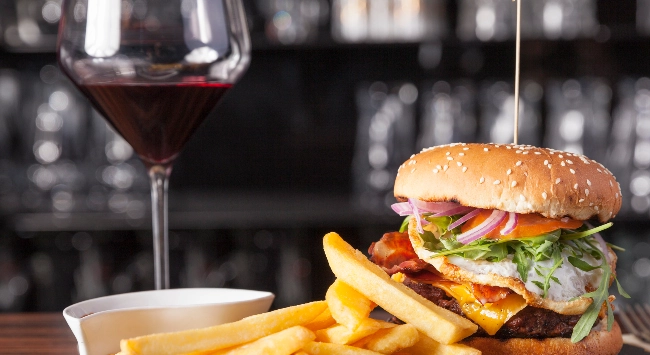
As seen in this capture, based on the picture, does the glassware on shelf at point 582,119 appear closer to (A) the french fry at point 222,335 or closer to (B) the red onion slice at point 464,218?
(B) the red onion slice at point 464,218

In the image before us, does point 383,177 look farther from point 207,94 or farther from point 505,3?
point 207,94

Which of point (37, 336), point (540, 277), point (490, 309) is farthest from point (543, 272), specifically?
point (37, 336)

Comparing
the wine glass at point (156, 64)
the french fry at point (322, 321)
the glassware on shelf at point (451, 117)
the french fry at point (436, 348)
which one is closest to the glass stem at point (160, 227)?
the wine glass at point (156, 64)

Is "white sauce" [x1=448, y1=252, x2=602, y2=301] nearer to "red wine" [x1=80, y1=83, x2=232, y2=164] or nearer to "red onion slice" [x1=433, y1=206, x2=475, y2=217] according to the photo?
"red onion slice" [x1=433, y1=206, x2=475, y2=217]

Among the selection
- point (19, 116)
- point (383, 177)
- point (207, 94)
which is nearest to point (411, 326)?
point (207, 94)

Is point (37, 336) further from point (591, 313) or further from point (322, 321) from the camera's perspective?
point (591, 313)

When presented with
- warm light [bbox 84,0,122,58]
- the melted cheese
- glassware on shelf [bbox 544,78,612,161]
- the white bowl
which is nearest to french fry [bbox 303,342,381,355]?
the white bowl
